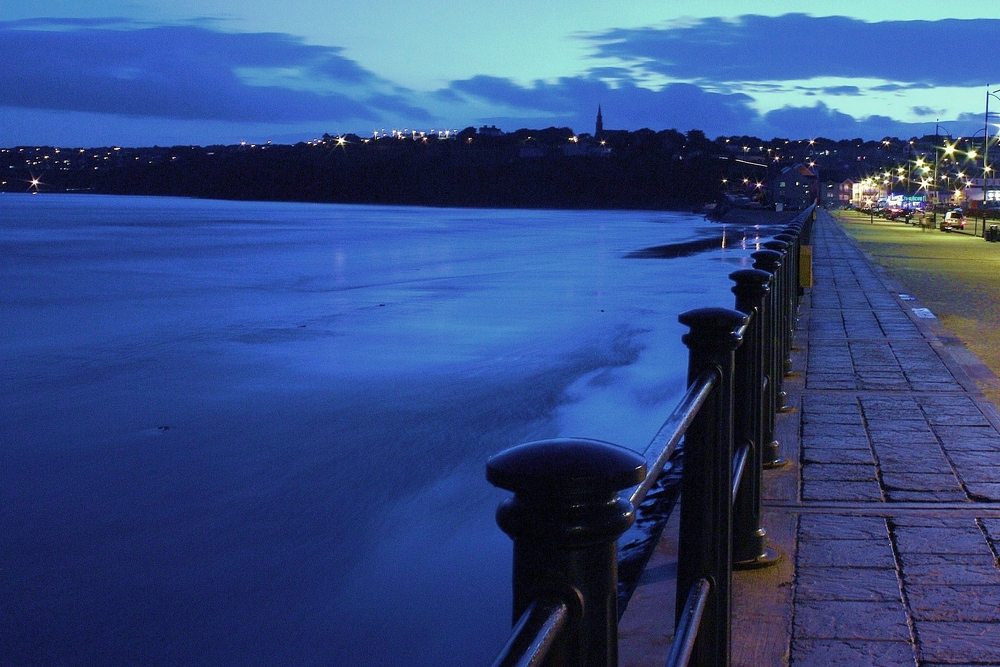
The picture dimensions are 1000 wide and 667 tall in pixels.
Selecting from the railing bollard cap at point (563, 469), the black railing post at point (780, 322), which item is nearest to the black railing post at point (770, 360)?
the black railing post at point (780, 322)

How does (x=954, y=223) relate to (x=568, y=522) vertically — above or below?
below

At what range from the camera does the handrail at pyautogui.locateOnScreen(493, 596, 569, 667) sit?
128 cm

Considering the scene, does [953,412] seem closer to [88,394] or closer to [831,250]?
[88,394]

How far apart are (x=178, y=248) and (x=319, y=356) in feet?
139

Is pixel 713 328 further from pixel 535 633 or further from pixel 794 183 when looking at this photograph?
pixel 794 183

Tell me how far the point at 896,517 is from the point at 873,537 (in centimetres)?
38

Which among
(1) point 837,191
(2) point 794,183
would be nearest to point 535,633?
(2) point 794,183

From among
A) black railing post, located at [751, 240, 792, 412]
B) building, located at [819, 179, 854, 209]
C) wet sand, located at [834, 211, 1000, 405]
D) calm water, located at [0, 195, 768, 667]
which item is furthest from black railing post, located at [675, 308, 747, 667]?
building, located at [819, 179, 854, 209]

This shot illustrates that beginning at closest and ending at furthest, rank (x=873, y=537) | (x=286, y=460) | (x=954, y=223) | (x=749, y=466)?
1. (x=749, y=466)
2. (x=873, y=537)
3. (x=286, y=460)
4. (x=954, y=223)

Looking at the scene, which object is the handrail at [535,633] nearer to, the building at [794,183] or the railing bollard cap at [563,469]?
the railing bollard cap at [563,469]

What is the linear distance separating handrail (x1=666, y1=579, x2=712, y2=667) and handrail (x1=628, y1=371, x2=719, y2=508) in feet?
1.59

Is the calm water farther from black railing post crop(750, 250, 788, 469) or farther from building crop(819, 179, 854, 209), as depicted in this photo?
building crop(819, 179, 854, 209)

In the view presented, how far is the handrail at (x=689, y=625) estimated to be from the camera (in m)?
2.45

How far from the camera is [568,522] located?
1.47m
